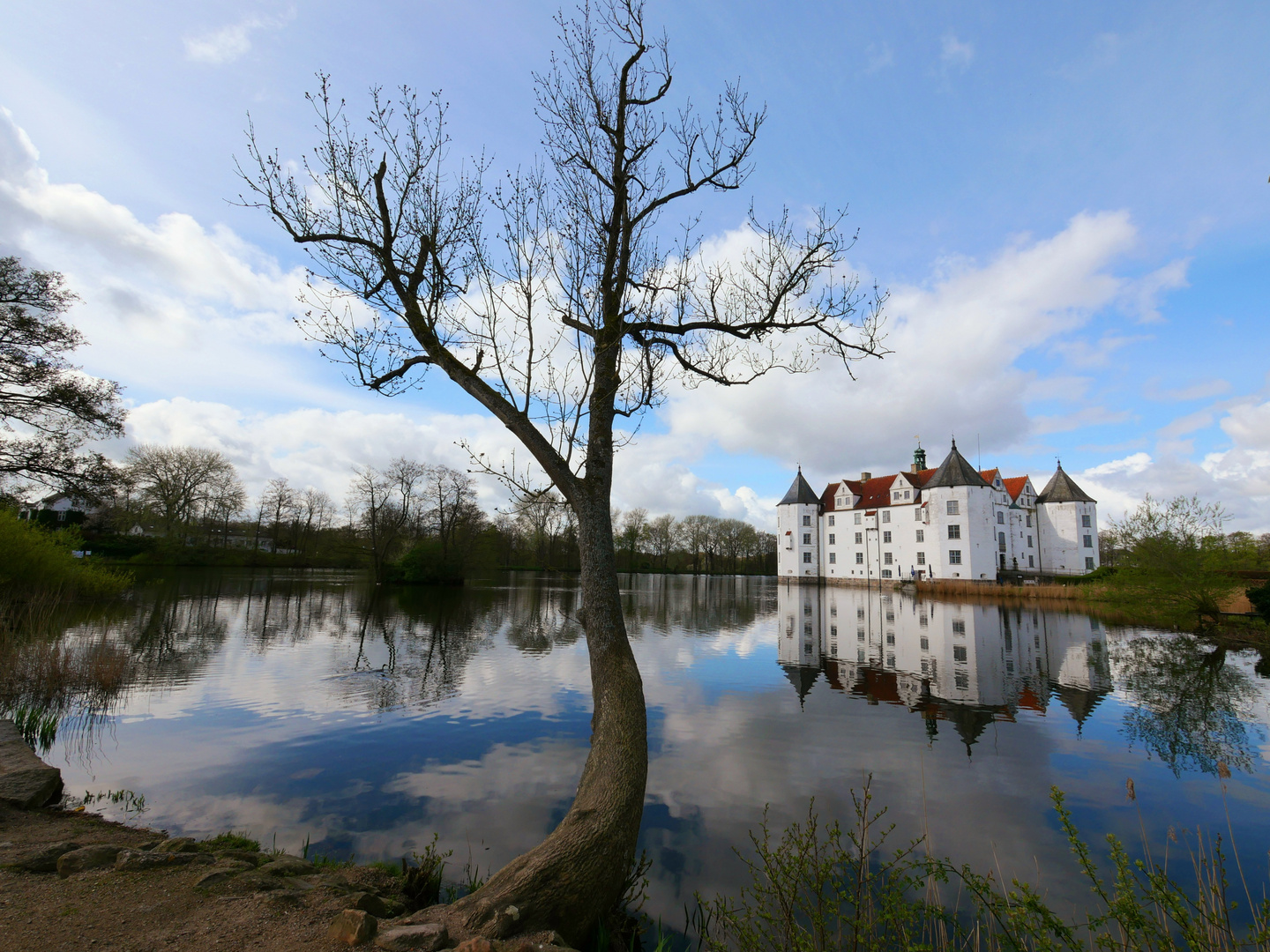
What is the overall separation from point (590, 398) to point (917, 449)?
59.9m

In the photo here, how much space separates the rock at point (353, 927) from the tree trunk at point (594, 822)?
1.38 ft

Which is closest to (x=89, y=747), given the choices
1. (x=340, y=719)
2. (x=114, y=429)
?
(x=340, y=719)

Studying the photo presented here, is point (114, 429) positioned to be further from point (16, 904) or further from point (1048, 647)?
point (1048, 647)

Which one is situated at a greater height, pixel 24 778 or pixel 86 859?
pixel 86 859

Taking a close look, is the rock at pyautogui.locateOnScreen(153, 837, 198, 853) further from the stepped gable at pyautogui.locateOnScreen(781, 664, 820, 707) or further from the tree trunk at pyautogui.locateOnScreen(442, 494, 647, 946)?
the stepped gable at pyautogui.locateOnScreen(781, 664, 820, 707)

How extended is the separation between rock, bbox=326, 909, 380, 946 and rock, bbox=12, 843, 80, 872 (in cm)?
225

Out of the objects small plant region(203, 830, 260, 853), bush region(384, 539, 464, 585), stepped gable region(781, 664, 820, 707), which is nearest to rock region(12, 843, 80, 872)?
small plant region(203, 830, 260, 853)

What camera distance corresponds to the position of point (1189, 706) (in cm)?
1097

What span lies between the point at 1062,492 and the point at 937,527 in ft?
45.2

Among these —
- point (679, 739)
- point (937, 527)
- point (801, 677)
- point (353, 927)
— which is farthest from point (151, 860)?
point (937, 527)

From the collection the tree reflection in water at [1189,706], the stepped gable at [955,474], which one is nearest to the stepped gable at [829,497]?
the stepped gable at [955,474]

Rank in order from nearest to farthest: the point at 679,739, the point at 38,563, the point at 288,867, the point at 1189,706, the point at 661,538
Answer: the point at 288,867, the point at 679,739, the point at 1189,706, the point at 38,563, the point at 661,538

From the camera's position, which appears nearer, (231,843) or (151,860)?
(151,860)

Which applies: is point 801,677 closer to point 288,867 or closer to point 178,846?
point 288,867
